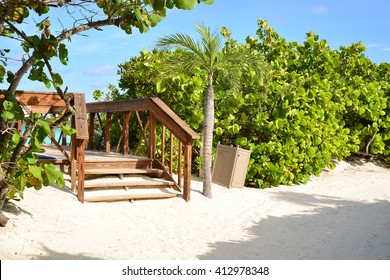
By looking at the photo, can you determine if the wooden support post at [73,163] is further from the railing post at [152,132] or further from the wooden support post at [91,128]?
the wooden support post at [91,128]

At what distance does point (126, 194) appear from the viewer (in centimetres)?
866

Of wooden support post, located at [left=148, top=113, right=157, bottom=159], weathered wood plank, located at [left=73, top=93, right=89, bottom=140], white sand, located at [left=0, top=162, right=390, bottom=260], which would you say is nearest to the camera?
white sand, located at [left=0, top=162, right=390, bottom=260]

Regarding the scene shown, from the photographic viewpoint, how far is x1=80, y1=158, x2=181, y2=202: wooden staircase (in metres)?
8.58

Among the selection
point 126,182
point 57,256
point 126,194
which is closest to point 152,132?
point 126,182

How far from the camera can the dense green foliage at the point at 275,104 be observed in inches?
437

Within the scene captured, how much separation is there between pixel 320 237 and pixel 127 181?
11.4ft

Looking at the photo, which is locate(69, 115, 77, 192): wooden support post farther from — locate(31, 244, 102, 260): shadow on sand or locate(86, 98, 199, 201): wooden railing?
locate(31, 244, 102, 260): shadow on sand

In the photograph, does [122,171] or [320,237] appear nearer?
[320,237]

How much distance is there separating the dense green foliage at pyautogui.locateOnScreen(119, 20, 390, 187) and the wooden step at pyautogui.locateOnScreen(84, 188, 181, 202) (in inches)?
82.2

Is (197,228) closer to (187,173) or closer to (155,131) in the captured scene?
(187,173)

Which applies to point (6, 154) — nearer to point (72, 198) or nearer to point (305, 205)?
point (72, 198)

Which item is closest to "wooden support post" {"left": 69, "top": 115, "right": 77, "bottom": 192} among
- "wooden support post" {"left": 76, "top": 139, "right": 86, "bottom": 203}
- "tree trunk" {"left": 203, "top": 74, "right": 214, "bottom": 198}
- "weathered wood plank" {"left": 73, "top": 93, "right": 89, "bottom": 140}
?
"weathered wood plank" {"left": 73, "top": 93, "right": 89, "bottom": 140}
